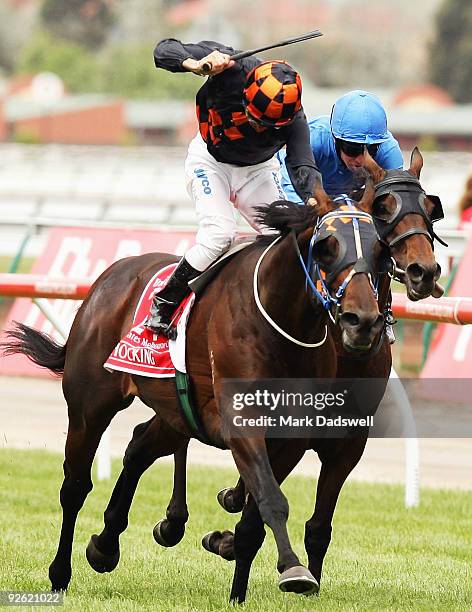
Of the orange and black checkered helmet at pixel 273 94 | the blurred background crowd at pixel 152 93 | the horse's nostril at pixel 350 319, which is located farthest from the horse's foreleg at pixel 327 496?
the blurred background crowd at pixel 152 93

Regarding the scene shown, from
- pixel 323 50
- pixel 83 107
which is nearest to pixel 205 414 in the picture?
pixel 83 107

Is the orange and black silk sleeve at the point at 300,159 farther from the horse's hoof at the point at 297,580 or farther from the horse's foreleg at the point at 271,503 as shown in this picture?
the horse's hoof at the point at 297,580

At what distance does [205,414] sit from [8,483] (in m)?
3.00

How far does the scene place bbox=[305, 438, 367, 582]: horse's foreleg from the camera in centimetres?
566

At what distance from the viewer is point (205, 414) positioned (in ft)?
17.9

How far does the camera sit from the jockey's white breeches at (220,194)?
556cm

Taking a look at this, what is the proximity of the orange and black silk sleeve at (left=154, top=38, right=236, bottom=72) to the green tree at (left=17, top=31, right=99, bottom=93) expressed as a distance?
97.5m

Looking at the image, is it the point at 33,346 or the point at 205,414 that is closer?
the point at 205,414

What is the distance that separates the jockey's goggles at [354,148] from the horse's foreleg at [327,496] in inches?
47.3

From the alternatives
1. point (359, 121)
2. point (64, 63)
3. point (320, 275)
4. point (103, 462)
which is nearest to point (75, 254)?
point (103, 462)

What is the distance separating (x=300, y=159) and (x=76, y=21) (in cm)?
12184

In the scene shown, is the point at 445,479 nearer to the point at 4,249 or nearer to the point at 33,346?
the point at 33,346

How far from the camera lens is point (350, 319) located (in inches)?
181

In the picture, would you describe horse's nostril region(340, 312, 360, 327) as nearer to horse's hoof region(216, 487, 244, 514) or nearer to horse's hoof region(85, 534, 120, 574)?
horse's hoof region(216, 487, 244, 514)
